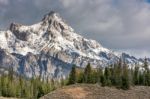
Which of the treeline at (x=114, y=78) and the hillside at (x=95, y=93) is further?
the treeline at (x=114, y=78)

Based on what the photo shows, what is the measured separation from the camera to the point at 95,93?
486ft

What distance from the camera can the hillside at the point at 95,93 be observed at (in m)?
145

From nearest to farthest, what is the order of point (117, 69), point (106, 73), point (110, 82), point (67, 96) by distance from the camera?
point (67, 96) < point (110, 82) < point (106, 73) < point (117, 69)

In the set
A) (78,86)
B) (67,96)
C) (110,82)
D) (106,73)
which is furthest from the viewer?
(106,73)

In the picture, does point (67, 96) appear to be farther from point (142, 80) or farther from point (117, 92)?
point (142, 80)

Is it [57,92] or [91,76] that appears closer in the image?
[57,92]

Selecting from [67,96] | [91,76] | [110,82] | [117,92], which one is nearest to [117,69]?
[91,76]

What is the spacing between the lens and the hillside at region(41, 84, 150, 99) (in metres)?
145

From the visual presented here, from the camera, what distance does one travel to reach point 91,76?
636 feet

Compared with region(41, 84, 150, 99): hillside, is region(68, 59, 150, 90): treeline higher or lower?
higher

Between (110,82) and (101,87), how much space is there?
9599 millimetres

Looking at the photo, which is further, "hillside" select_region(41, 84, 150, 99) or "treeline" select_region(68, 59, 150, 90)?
"treeline" select_region(68, 59, 150, 90)

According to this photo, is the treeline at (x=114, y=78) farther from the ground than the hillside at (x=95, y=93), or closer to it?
farther from the ground

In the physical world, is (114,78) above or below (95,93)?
above
